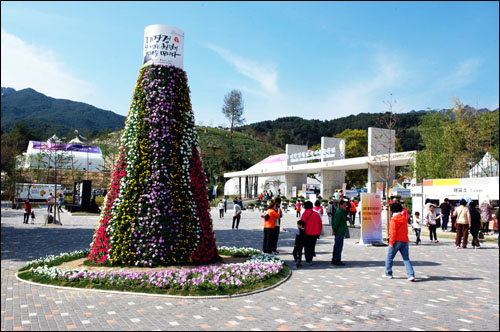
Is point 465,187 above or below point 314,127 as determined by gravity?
below

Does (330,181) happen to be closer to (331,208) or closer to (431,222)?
(331,208)

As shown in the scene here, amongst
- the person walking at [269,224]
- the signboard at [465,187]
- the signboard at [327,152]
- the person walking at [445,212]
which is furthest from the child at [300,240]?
the signboard at [327,152]

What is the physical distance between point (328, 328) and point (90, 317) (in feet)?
10.3

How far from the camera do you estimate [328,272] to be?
838cm

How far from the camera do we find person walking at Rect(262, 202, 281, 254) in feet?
33.6

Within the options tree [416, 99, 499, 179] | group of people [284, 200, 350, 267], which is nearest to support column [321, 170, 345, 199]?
tree [416, 99, 499, 179]

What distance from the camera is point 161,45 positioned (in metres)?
8.54

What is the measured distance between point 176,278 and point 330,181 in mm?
33758

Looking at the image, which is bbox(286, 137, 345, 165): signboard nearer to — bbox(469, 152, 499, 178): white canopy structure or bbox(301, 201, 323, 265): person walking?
bbox(469, 152, 499, 178): white canopy structure

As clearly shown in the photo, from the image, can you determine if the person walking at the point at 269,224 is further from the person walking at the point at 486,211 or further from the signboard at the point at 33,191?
the signboard at the point at 33,191

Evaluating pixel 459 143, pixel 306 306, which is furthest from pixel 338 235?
pixel 459 143

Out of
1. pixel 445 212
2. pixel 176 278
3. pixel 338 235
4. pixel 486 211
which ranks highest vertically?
pixel 486 211

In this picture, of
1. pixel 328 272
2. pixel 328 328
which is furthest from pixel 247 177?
pixel 328 328

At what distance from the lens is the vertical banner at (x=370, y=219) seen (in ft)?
42.6
